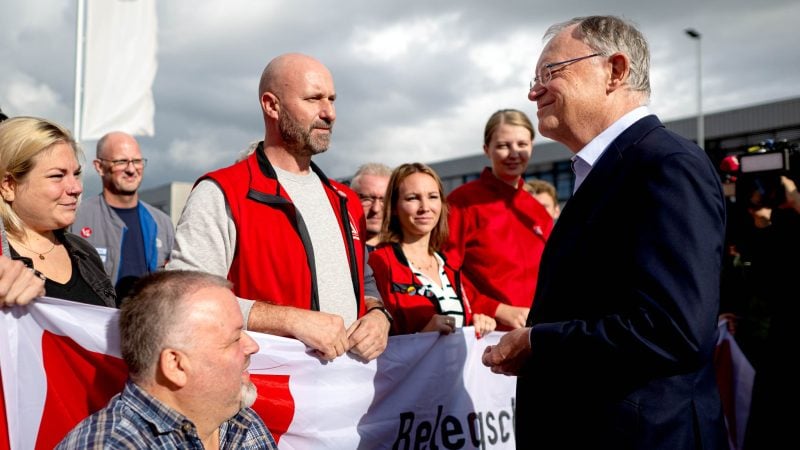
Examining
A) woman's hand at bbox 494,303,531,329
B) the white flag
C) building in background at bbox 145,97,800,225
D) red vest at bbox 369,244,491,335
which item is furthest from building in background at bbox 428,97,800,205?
red vest at bbox 369,244,491,335

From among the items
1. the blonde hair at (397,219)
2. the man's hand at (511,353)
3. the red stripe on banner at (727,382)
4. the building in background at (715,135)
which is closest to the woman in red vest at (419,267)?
the blonde hair at (397,219)

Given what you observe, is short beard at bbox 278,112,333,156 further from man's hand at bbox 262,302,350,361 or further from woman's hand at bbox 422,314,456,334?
woman's hand at bbox 422,314,456,334

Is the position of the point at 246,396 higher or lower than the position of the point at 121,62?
lower

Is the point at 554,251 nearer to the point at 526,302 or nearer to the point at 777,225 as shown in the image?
the point at 526,302

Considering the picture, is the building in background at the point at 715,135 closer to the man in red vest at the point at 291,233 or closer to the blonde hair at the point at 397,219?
the blonde hair at the point at 397,219

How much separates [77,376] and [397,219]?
227 cm

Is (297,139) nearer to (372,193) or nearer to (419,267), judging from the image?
(419,267)

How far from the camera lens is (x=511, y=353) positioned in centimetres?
221

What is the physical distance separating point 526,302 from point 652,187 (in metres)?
2.68

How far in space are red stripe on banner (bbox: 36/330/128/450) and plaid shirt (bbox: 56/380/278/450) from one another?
0.55 meters

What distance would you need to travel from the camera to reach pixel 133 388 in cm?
213

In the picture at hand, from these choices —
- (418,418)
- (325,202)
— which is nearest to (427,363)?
(418,418)

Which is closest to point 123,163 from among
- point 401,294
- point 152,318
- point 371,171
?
point 371,171

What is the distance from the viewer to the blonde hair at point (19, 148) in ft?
9.26
